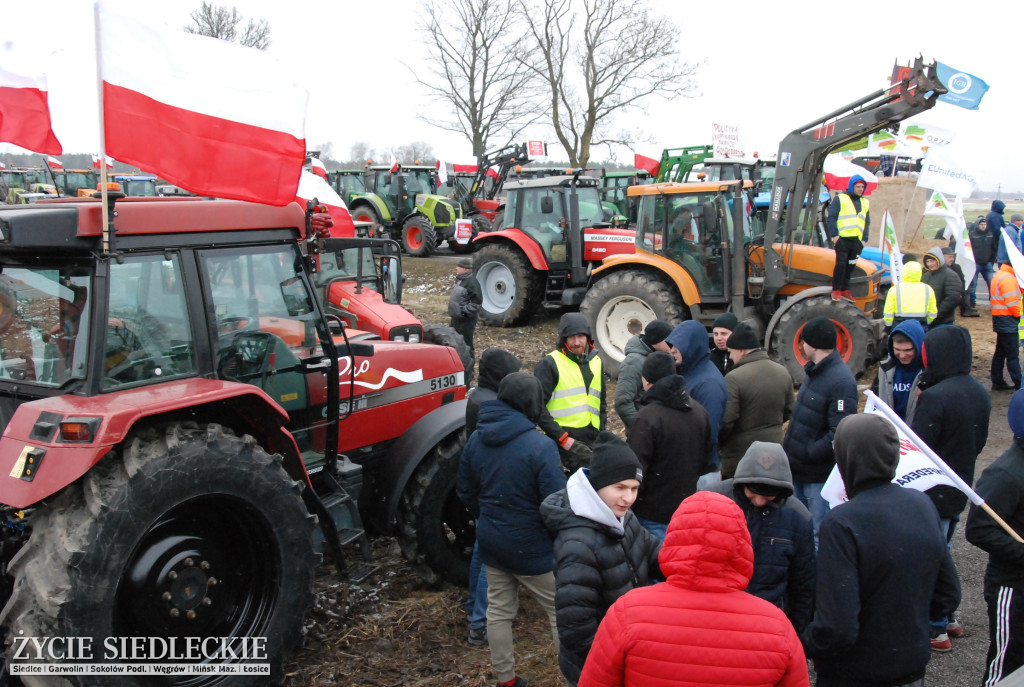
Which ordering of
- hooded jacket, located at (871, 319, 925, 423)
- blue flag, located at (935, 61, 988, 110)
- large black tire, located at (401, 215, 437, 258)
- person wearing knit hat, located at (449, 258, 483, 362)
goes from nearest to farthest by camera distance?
hooded jacket, located at (871, 319, 925, 423), blue flag, located at (935, 61, 988, 110), person wearing knit hat, located at (449, 258, 483, 362), large black tire, located at (401, 215, 437, 258)

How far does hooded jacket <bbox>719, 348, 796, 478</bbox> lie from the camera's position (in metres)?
4.23

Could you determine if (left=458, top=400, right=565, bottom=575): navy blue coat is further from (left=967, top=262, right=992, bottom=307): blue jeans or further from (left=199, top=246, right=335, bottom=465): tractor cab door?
(left=967, top=262, right=992, bottom=307): blue jeans

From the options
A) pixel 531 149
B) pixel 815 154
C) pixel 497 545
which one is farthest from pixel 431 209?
pixel 497 545

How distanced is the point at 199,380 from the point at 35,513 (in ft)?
2.53

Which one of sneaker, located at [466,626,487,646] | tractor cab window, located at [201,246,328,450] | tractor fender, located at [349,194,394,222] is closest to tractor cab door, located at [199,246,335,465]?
tractor cab window, located at [201,246,328,450]

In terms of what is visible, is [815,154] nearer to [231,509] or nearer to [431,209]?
[231,509]

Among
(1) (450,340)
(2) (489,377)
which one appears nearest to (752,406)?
(2) (489,377)

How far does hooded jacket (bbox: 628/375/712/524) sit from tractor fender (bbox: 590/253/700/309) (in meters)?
5.17

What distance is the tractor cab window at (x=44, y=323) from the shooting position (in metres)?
2.93

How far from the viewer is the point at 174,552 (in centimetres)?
297

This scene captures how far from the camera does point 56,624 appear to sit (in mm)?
2576

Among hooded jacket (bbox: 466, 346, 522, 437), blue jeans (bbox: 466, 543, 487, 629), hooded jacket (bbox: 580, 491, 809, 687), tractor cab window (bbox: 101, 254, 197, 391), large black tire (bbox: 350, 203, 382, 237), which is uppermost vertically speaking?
large black tire (bbox: 350, 203, 382, 237)

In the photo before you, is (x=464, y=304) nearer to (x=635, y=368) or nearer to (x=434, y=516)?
(x=635, y=368)

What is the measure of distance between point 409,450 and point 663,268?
17.9ft
